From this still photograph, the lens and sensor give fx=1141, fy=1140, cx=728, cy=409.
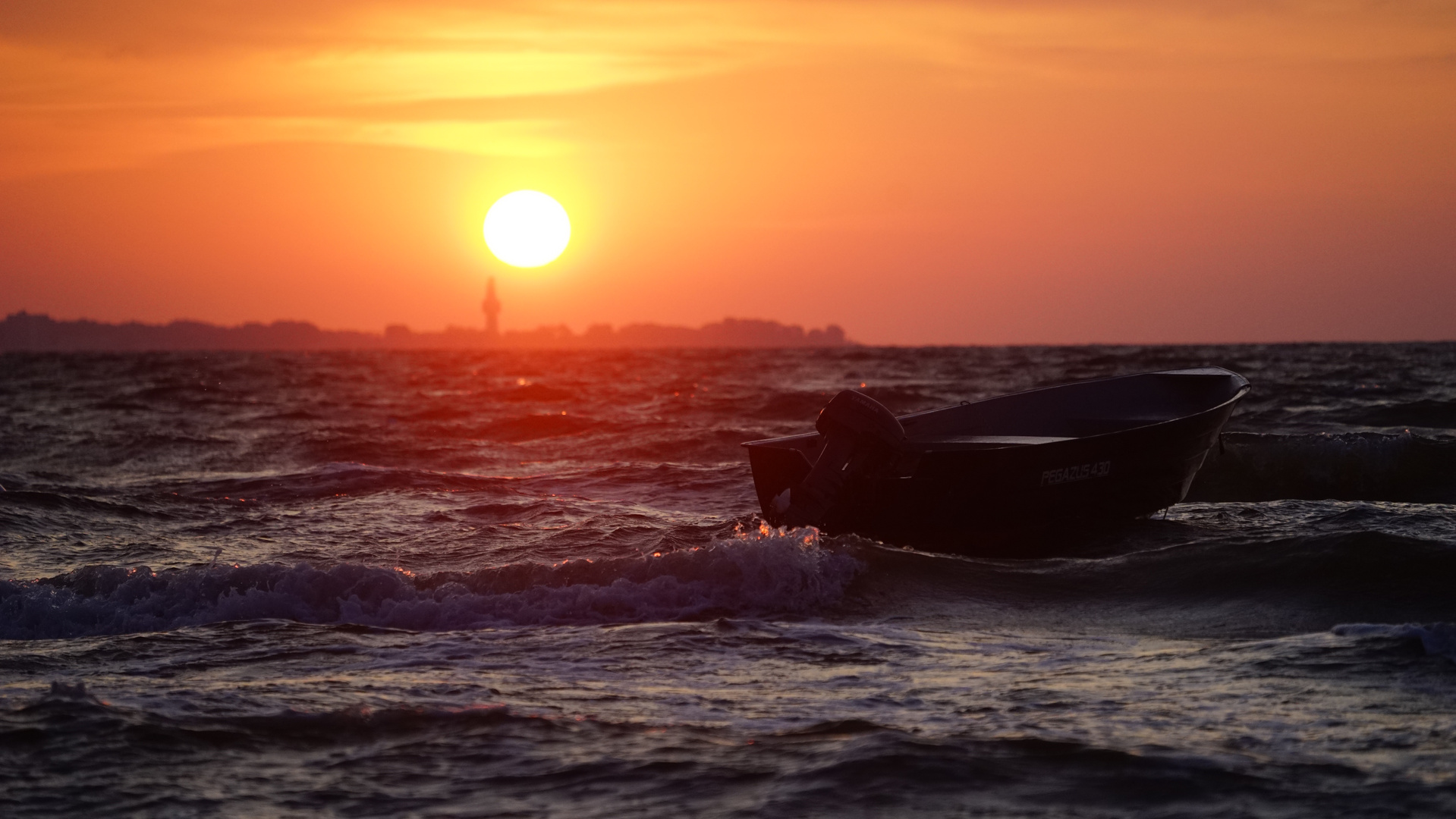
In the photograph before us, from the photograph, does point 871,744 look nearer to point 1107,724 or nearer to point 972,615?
point 1107,724

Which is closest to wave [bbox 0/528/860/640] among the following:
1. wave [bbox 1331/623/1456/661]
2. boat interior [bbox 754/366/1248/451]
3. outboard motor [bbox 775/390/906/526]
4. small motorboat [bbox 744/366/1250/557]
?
outboard motor [bbox 775/390/906/526]

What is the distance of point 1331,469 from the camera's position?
1478cm

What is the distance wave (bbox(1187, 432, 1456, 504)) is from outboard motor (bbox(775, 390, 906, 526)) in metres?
6.17

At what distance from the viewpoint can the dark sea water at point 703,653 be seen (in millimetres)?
4512

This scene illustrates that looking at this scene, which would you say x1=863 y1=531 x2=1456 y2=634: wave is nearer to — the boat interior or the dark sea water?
the dark sea water

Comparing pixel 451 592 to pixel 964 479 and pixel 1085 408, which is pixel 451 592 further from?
pixel 1085 408

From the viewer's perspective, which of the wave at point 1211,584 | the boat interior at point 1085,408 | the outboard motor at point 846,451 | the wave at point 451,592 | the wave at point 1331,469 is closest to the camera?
the wave at point 1211,584

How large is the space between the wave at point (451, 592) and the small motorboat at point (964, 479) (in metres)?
0.70

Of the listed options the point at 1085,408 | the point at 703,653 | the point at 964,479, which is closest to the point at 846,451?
the point at 964,479

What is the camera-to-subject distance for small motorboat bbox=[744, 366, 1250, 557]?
919cm

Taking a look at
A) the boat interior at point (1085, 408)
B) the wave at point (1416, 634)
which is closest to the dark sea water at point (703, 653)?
the wave at point (1416, 634)

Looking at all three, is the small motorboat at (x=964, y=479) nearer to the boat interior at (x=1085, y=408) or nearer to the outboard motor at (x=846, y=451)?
the outboard motor at (x=846, y=451)

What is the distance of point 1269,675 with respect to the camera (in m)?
5.78

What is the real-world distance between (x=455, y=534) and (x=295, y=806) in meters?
7.24
